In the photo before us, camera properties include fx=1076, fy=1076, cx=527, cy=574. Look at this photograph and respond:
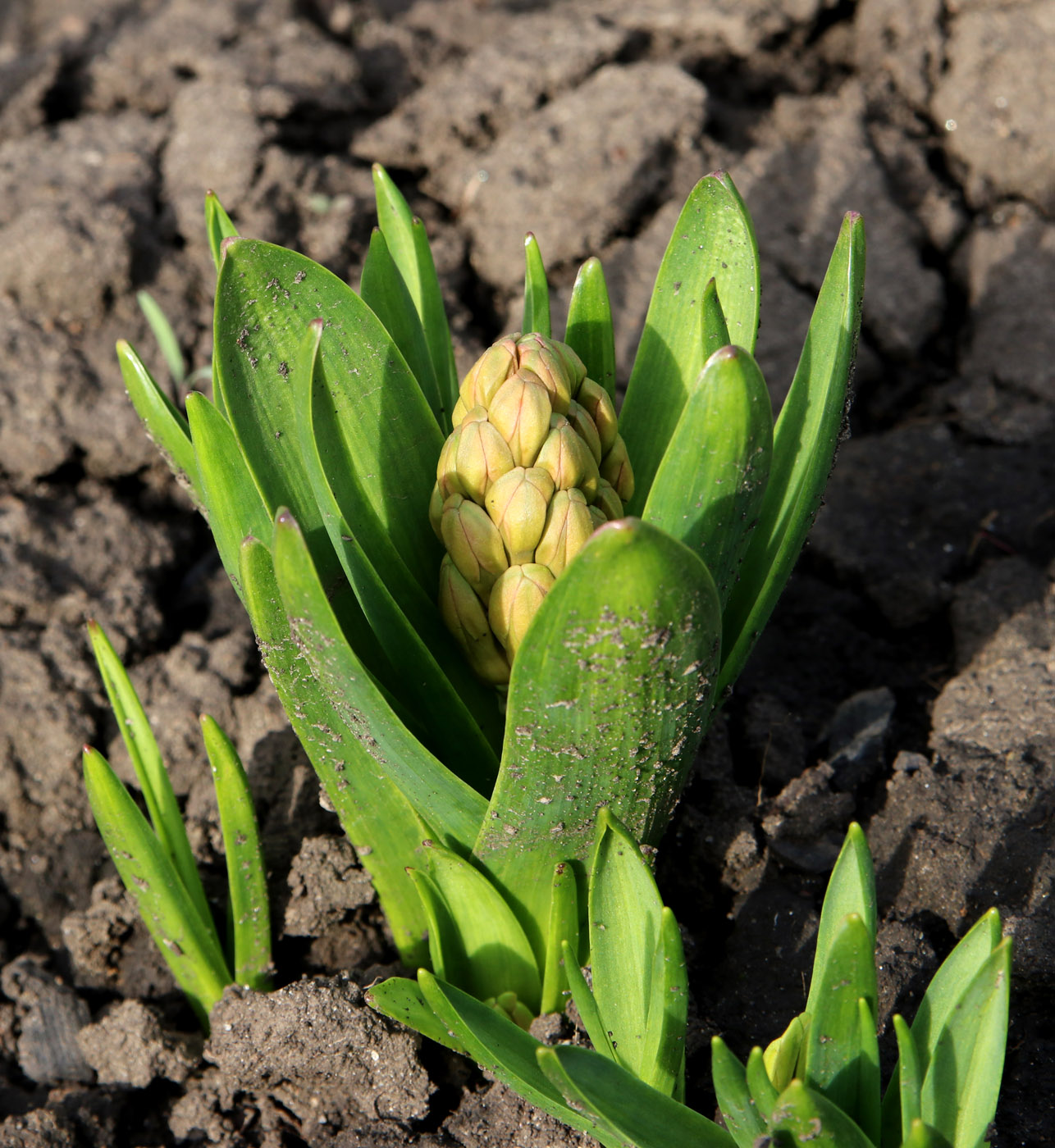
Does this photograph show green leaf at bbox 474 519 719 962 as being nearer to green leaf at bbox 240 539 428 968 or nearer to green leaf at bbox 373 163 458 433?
green leaf at bbox 240 539 428 968

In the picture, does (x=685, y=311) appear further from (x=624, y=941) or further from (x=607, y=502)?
(x=624, y=941)

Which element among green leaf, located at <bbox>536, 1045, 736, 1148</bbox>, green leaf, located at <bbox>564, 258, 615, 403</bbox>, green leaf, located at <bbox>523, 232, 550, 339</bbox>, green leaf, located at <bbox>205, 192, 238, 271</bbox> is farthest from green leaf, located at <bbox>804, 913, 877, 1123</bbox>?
green leaf, located at <bbox>205, 192, 238, 271</bbox>

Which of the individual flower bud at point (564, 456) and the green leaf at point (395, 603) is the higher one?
the individual flower bud at point (564, 456)

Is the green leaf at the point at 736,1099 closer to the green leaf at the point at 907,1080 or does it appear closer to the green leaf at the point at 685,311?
the green leaf at the point at 907,1080

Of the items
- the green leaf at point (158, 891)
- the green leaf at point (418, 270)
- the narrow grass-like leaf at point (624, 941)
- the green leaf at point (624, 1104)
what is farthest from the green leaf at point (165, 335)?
the green leaf at point (624, 1104)

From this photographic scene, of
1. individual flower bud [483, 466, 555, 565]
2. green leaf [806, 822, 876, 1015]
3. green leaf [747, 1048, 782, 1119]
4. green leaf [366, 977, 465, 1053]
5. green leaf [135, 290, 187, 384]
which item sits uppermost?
individual flower bud [483, 466, 555, 565]

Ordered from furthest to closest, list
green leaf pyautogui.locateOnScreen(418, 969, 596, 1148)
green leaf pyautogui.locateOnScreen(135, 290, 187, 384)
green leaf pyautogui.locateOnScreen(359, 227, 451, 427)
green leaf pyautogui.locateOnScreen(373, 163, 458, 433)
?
green leaf pyautogui.locateOnScreen(135, 290, 187, 384) → green leaf pyautogui.locateOnScreen(373, 163, 458, 433) → green leaf pyautogui.locateOnScreen(359, 227, 451, 427) → green leaf pyautogui.locateOnScreen(418, 969, 596, 1148)

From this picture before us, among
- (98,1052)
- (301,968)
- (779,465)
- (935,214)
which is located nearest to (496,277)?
(935,214)
